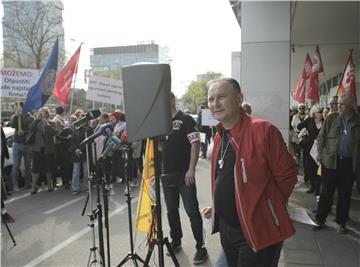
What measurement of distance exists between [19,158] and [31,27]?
1800 cm

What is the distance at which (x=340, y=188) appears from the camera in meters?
5.82

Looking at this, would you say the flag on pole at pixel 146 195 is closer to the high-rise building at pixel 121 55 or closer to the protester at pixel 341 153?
the protester at pixel 341 153

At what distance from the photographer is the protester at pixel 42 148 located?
963 centimetres

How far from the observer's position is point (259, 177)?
254 centimetres

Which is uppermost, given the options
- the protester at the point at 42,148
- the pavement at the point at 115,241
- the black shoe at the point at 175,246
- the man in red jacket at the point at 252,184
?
the man in red jacket at the point at 252,184

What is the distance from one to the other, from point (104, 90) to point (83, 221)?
3485 mm

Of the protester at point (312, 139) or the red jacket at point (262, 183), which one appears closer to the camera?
the red jacket at point (262, 183)

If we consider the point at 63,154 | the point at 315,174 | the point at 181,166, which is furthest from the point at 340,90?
the point at 63,154

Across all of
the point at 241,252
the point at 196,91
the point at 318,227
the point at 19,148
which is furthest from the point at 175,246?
the point at 196,91

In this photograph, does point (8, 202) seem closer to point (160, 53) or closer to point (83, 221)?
point (83, 221)

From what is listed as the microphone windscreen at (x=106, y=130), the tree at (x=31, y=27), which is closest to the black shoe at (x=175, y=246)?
the microphone windscreen at (x=106, y=130)

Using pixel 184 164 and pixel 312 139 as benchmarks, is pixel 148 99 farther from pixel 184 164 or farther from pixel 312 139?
pixel 312 139

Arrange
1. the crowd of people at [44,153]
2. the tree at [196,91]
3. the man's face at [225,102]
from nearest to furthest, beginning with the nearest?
1. the man's face at [225,102]
2. the crowd of people at [44,153]
3. the tree at [196,91]

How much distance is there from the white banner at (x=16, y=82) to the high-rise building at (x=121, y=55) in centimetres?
3612
